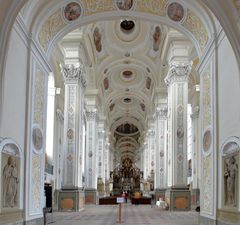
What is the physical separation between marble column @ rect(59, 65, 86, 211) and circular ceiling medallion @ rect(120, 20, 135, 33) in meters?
5.99

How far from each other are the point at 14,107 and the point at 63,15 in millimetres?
4720

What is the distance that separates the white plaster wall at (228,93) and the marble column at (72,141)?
10972 mm

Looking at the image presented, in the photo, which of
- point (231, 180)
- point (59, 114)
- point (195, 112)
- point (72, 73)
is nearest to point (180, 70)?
point (72, 73)

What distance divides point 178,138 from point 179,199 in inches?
116

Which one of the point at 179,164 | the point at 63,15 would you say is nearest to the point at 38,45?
the point at 63,15

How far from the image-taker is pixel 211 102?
12.9 metres

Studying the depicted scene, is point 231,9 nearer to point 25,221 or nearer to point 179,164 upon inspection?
point 25,221

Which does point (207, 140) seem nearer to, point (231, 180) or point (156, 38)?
point (231, 180)

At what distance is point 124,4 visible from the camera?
15.0m

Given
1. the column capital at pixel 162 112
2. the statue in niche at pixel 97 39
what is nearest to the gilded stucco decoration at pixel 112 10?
the statue in niche at pixel 97 39

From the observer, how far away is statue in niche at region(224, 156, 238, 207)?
10305 millimetres

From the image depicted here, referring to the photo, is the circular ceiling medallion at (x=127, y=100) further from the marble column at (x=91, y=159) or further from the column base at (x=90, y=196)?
the column base at (x=90, y=196)

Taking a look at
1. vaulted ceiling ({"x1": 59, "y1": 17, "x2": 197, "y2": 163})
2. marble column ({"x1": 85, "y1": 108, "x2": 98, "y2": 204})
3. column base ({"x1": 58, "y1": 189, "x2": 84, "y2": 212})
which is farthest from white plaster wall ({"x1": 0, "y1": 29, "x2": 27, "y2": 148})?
marble column ({"x1": 85, "y1": 108, "x2": 98, "y2": 204})

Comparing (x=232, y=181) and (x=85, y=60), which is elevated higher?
(x=85, y=60)
